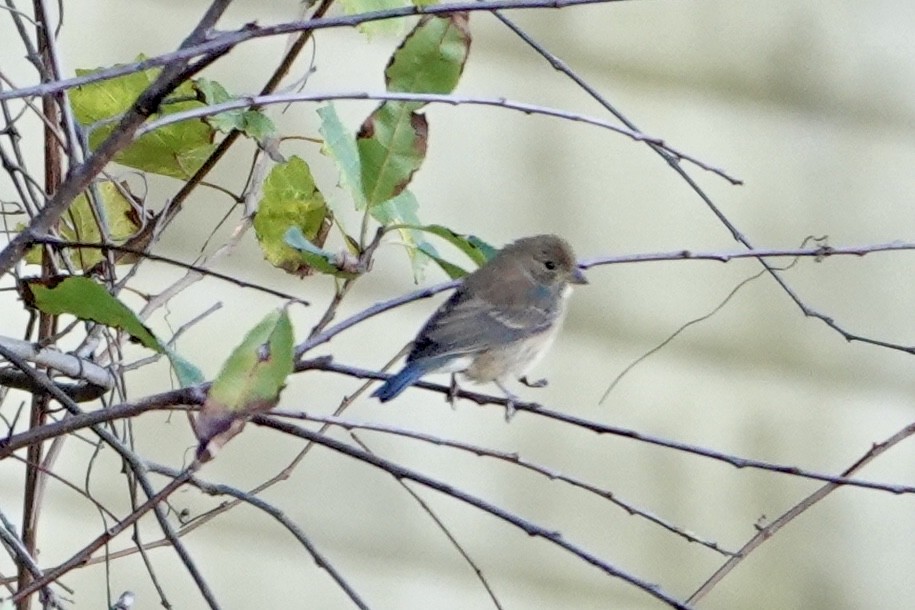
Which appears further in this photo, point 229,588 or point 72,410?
point 229,588

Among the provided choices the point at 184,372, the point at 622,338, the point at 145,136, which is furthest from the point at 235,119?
the point at 622,338

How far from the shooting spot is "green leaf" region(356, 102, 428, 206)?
100 centimetres

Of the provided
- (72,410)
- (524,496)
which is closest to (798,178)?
(524,496)

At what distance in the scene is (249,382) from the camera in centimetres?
72

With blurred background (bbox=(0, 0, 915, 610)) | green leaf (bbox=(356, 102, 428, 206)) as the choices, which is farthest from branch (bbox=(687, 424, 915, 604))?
blurred background (bbox=(0, 0, 915, 610))

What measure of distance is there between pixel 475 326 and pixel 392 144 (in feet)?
2.80

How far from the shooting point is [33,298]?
3.04ft

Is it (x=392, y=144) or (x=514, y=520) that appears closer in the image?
(x=514, y=520)

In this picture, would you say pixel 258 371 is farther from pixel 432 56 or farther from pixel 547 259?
pixel 547 259

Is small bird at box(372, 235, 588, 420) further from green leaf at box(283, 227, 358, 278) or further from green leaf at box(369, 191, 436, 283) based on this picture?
green leaf at box(283, 227, 358, 278)

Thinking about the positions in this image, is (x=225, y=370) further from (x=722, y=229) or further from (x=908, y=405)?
(x=908, y=405)

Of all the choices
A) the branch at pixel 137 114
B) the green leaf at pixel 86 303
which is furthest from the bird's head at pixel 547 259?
the branch at pixel 137 114

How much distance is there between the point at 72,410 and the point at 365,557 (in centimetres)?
136

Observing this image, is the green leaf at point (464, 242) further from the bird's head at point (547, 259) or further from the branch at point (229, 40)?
the bird's head at point (547, 259)
